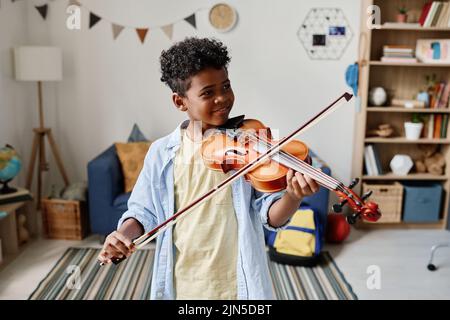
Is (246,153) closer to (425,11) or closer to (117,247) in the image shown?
(117,247)

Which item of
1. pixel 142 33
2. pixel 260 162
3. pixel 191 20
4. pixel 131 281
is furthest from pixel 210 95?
pixel 131 281

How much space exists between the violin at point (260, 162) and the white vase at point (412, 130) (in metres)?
2.18

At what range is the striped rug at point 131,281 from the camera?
2.26 m

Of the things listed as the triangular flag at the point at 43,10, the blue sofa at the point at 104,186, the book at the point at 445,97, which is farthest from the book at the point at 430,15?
the triangular flag at the point at 43,10

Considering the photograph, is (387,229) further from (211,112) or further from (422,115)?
(211,112)

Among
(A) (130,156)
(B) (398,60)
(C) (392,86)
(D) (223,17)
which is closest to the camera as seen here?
(D) (223,17)

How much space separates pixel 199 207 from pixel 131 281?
169cm

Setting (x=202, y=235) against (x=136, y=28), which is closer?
(x=202, y=235)

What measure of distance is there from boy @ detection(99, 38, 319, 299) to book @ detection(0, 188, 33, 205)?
193 centimetres

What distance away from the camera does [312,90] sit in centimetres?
143

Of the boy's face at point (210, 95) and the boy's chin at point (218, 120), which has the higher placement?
the boy's face at point (210, 95)

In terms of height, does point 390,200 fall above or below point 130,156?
below

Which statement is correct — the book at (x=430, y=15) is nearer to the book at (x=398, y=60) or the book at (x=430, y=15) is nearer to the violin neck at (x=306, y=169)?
the book at (x=398, y=60)

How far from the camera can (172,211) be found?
0.81 metres
